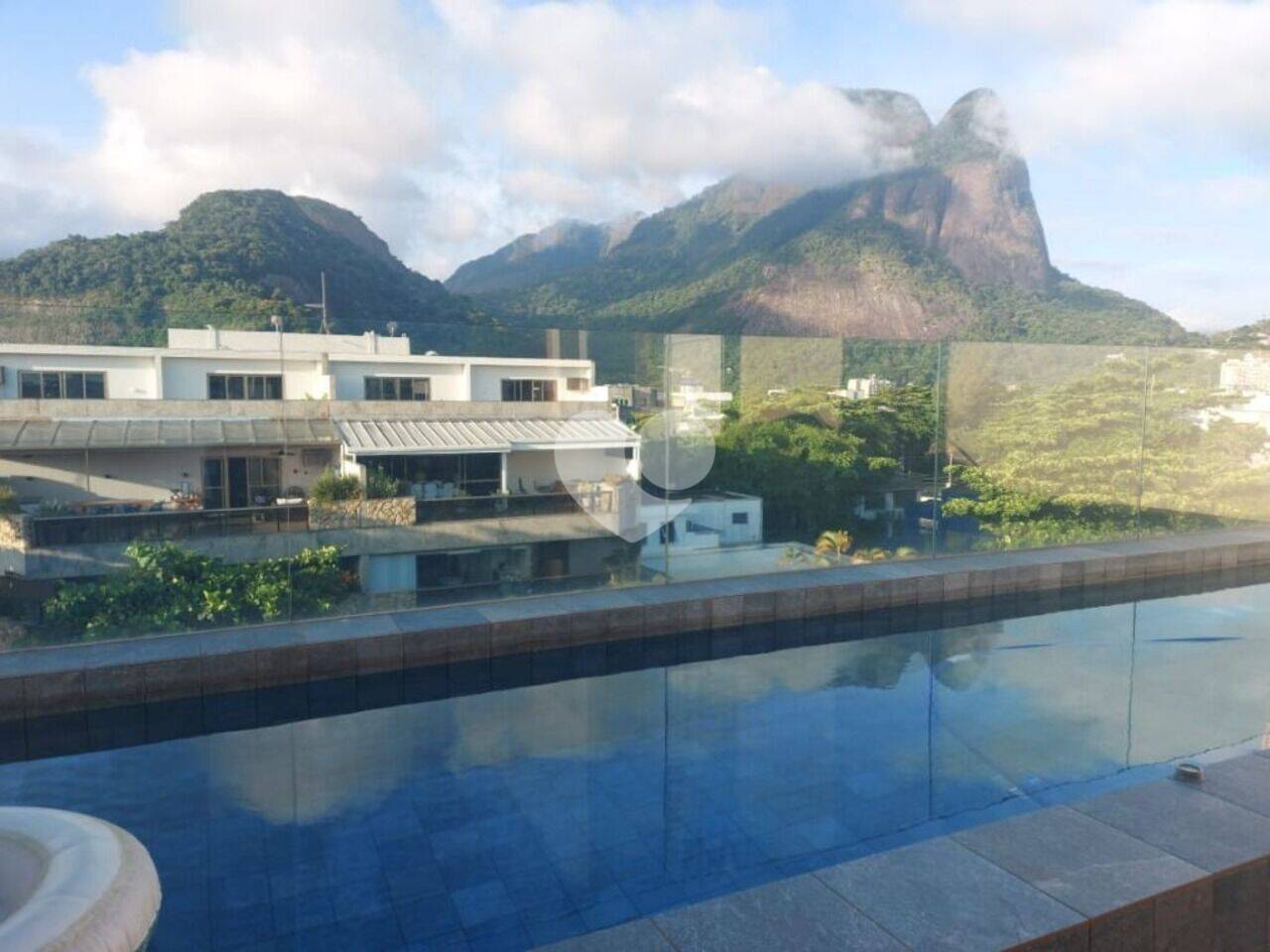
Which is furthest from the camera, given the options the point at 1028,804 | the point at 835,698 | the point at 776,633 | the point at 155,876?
the point at 776,633

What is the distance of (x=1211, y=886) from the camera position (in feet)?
8.43

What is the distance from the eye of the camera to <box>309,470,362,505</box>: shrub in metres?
6.49

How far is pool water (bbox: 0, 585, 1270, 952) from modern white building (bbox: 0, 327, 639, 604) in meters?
1.30

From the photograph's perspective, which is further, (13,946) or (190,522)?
(190,522)

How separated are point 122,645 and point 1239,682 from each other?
7.05 metres

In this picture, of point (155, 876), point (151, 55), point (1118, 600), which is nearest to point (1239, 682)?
point (1118, 600)

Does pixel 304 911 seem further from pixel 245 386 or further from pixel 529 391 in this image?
pixel 529 391

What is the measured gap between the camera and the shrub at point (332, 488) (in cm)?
649

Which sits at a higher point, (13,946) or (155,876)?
(13,946)

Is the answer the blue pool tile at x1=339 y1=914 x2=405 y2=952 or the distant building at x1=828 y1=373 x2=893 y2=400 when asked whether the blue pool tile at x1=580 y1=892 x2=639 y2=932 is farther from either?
the distant building at x1=828 y1=373 x2=893 y2=400

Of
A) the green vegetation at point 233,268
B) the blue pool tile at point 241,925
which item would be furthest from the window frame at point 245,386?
the green vegetation at point 233,268

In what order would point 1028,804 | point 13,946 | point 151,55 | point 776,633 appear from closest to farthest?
point 13,946, point 1028,804, point 776,633, point 151,55

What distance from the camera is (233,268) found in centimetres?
2984

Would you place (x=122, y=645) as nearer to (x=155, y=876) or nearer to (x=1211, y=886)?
(x=155, y=876)
